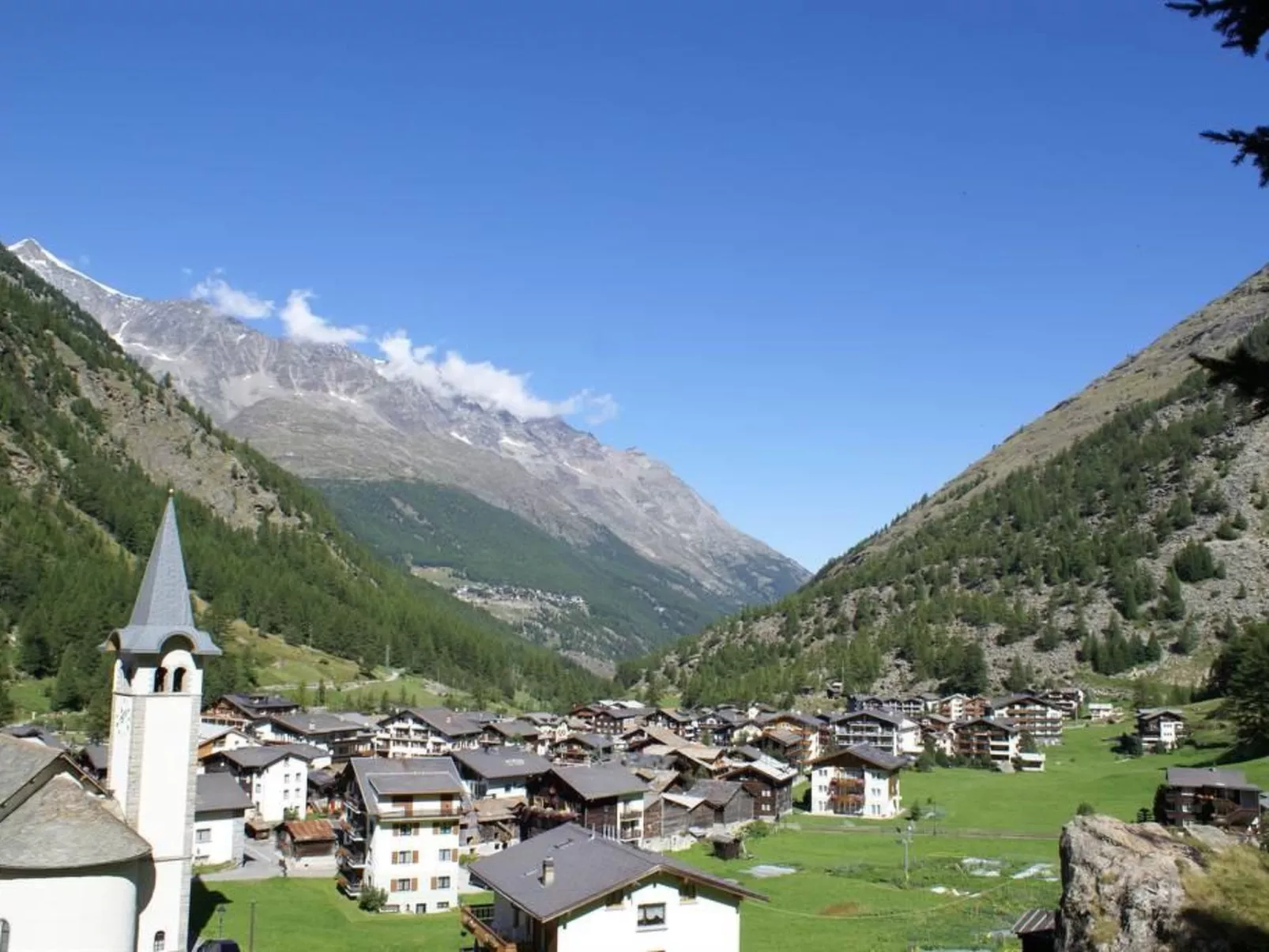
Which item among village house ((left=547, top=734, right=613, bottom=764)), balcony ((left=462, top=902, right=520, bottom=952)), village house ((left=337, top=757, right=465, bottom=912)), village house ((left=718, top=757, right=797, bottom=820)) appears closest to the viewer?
balcony ((left=462, top=902, right=520, bottom=952))

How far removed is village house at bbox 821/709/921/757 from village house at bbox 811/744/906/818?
29208 mm

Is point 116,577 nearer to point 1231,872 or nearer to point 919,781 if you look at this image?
point 919,781

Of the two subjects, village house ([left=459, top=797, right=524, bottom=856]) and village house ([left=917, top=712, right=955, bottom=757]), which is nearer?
village house ([left=459, top=797, right=524, bottom=856])

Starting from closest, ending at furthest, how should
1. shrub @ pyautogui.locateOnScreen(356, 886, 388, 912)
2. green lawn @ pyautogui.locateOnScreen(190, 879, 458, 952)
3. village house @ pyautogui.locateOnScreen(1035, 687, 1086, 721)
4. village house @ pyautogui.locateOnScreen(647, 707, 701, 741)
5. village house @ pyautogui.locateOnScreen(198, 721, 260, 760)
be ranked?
green lawn @ pyautogui.locateOnScreen(190, 879, 458, 952) → shrub @ pyautogui.locateOnScreen(356, 886, 388, 912) → village house @ pyautogui.locateOnScreen(198, 721, 260, 760) → village house @ pyautogui.locateOnScreen(647, 707, 701, 741) → village house @ pyautogui.locateOnScreen(1035, 687, 1086, 721)

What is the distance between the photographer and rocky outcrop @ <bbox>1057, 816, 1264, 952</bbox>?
75.8 ft

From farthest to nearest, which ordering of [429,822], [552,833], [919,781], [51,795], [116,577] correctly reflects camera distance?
[116,577] → [919,781] → [429,822] → [552,833] → [51,795]

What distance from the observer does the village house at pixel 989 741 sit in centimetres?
13788

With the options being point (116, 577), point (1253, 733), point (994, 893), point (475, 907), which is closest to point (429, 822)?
point (475, 907)

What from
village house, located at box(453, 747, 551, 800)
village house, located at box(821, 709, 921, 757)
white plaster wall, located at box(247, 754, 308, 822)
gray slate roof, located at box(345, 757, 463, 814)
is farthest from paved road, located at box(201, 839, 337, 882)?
village house, located at box(821, 709, 921, 757)

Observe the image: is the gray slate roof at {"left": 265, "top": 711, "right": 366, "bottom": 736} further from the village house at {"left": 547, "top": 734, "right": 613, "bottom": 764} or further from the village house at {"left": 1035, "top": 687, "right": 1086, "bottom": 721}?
the village house at {"left": 1035, "top": 687, "right": 1086, "bottom": 721}

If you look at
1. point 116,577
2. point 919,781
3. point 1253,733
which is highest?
point 116,577

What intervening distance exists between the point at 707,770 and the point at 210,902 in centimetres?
6251

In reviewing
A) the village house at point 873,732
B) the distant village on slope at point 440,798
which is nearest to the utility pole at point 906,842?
the distant village on slope at point 440,798

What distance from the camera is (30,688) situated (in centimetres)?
13400
